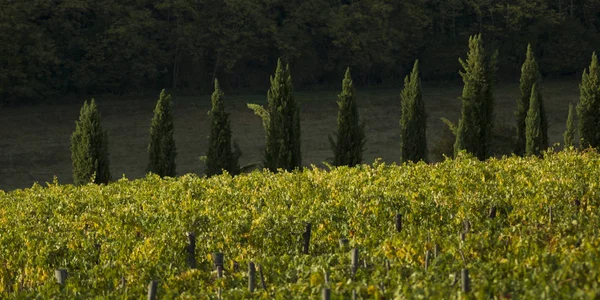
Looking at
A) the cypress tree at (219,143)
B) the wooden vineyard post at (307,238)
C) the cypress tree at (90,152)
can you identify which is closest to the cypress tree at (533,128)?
the cypress tree at (219,143)

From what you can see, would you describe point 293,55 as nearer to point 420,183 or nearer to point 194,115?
point 194,115

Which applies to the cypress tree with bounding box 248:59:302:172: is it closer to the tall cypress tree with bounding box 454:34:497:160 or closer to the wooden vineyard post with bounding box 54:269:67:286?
the tall cypress tree with bounding box 454:34:497:160

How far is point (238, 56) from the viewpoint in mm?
67500

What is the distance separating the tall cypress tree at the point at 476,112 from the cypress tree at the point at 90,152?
15837 mm

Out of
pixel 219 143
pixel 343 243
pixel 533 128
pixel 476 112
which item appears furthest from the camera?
pixel 533 128

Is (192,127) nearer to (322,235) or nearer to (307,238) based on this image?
(322,235)

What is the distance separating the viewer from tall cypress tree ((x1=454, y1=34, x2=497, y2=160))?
39844 millimetres

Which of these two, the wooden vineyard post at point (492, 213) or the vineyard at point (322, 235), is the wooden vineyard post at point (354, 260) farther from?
the wooden vineyard post at point (492, 213)

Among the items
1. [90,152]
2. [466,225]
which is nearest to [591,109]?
[90,152]

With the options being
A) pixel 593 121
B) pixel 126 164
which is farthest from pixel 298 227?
pixel 126 164

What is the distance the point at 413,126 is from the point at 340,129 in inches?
142

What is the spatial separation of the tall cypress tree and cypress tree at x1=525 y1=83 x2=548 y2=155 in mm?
2355

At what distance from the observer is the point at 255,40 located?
6844cm

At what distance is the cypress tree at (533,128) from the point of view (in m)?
41.3
